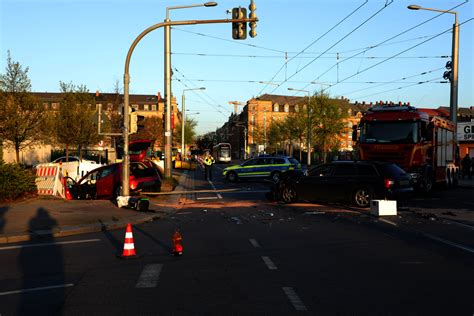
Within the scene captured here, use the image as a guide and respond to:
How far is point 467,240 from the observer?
32.3 ft

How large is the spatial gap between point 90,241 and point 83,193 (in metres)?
9.51

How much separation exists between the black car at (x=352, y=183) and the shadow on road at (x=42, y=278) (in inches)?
353

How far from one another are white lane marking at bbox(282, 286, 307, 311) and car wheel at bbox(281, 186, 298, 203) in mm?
11433

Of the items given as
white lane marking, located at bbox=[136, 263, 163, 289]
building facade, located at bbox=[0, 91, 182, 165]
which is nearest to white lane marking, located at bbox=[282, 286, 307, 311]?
white lane marking, located at bbox=[136, 263, 163, 289]

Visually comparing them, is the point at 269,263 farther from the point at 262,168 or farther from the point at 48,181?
the point at 262,168

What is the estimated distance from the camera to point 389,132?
65.2 feet

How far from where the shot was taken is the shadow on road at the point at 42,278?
18.1 feet

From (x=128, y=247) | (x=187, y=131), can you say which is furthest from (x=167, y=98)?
(x=187, y=131)

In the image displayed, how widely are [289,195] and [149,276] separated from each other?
1118cm

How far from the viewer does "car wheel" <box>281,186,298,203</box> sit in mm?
17567

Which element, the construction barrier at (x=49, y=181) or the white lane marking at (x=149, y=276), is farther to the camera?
the construction barrier at (x=49, y=181)

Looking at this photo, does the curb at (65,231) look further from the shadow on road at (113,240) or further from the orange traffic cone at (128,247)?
the orange traffic cone at (128,247)

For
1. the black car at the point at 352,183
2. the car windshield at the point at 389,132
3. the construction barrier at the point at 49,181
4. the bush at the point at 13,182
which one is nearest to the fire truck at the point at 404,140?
the car windshield at the point at 389,132

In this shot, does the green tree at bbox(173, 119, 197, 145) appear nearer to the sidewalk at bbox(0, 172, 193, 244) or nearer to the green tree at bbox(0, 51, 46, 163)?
the green tree at bbox(0, 51, 46, 163)
